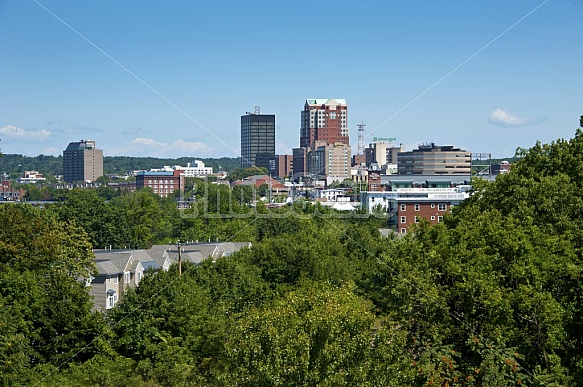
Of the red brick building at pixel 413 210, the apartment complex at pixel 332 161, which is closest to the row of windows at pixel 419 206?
the red brick building at pixel 413 210

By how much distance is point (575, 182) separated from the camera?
23781 millimetres

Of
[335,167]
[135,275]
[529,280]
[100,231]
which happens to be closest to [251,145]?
[335,167]

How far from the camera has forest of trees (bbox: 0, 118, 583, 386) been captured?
627 inches

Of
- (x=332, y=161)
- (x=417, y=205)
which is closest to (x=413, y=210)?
(x=417, y=205)

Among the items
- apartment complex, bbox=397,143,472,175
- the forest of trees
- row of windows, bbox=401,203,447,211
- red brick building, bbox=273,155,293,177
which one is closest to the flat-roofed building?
red brick building, bbox=273,155,293,177

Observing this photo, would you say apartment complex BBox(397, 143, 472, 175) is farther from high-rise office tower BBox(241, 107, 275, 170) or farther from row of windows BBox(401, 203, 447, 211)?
Result: row of windows BBox(401, 203, 447, 211)

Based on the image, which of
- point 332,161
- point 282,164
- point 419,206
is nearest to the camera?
point 419,206

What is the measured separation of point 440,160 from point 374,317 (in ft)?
410

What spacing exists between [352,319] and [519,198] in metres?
9.62

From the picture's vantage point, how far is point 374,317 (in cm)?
1709

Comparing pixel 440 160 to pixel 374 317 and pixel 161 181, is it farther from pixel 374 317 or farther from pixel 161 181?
pixel 374 317

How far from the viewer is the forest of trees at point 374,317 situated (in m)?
15.9

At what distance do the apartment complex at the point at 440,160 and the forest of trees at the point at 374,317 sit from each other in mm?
108840

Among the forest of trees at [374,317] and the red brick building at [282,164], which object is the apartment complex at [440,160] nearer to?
the red brick building at [282,164]
